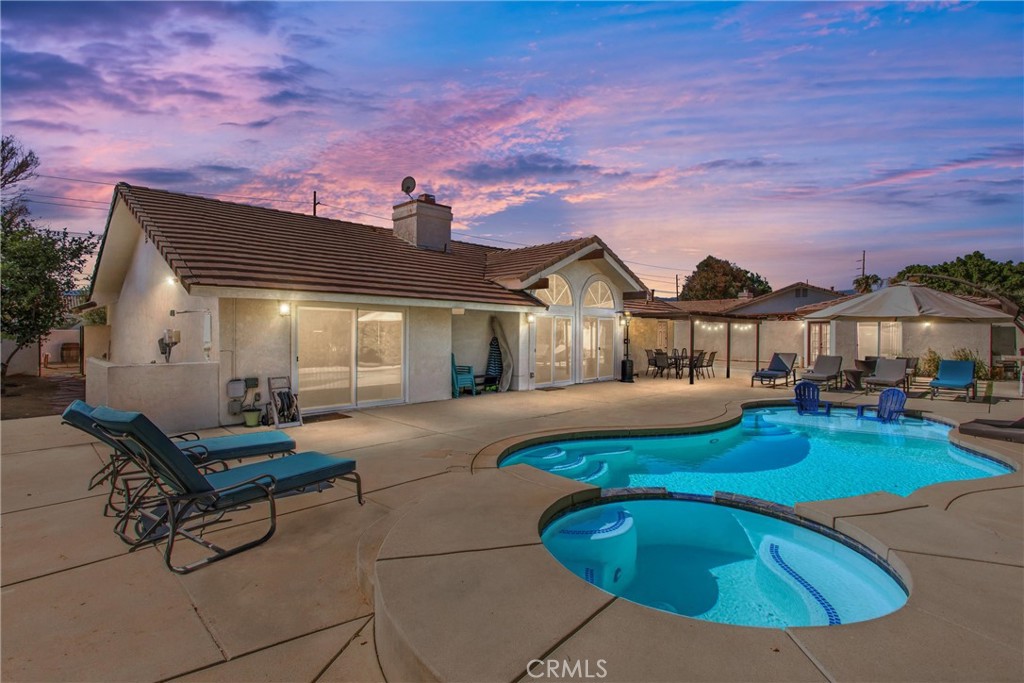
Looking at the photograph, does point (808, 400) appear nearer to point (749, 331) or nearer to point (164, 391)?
point (164, 391)

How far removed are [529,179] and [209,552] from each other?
1884 cm

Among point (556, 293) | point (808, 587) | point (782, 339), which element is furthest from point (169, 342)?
point (782, 339)

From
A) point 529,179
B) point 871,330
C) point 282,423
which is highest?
point 529,179

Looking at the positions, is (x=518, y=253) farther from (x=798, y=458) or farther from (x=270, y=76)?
(x=798, y=458)

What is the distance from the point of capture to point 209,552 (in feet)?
13.3

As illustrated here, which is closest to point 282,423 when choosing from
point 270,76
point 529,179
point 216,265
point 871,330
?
point 216,265

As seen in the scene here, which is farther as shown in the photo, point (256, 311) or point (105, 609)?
point (256, 311)

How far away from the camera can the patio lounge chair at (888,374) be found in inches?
565

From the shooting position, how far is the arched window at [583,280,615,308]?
1689cm

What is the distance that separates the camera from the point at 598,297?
17328 millimetres

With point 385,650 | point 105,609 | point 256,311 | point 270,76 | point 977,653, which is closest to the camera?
point 977,653

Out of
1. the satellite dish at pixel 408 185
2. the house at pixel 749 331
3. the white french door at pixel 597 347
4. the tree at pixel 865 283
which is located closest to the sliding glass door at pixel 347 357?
the satellite dish at pixel 408 185

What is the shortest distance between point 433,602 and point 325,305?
9024 mm

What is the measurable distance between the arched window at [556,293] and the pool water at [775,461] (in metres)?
6.84
